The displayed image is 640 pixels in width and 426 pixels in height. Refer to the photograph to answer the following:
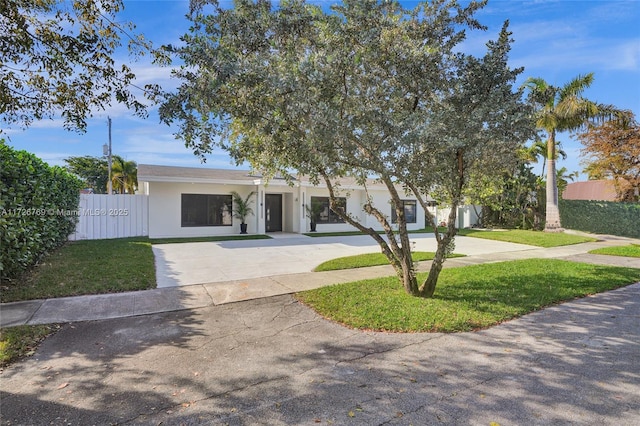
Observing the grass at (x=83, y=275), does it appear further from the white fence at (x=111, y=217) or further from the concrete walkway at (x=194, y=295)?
the white fence at (x=111, y=217)

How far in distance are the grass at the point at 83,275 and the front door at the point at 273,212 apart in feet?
29.4

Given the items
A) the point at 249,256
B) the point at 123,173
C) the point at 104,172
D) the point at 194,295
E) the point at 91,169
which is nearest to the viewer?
the point at 194,295

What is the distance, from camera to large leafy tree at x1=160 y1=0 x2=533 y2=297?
13.8 feet

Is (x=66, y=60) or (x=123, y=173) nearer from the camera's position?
(x=66, y=60)

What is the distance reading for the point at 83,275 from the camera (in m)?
7.40

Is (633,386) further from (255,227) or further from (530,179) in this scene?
(530,179)

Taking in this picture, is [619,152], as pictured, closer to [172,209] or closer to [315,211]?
[315,211]

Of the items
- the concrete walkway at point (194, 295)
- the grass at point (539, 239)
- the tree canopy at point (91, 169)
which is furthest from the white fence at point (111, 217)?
the tree canopy at point (91, 169)

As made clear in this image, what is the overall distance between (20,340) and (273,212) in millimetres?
15708

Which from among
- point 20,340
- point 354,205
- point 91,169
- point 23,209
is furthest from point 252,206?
point 91,169

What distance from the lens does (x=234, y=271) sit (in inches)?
329

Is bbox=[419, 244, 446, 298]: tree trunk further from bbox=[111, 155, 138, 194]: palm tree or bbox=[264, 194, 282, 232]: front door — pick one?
bbox=[111, 155, 138, 194]: palm tree

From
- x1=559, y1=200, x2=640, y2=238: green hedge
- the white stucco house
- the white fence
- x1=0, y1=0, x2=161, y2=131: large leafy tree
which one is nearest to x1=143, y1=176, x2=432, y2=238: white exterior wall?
the white stucco house

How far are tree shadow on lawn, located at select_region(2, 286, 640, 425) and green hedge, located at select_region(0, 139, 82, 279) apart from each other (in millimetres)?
2146
